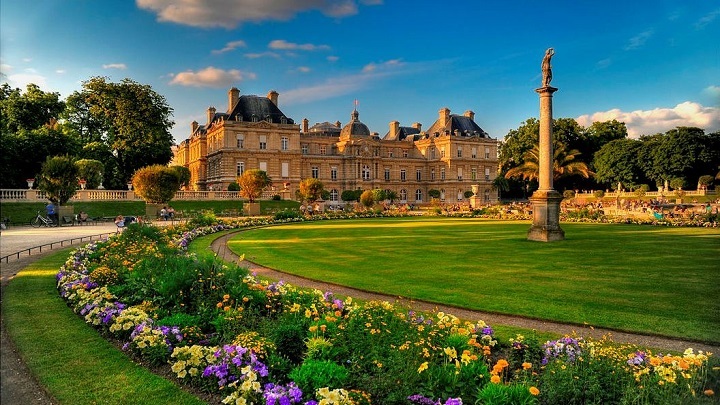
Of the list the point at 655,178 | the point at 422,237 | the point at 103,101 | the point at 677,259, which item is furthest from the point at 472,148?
the point at 677,259

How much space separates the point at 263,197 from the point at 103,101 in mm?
18318

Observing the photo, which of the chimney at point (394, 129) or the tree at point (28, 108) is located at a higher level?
the chimney at point (394, 129)

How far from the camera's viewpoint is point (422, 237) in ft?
64.6

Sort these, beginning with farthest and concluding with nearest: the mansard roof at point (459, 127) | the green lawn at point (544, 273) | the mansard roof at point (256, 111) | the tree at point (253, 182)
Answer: the mansard roof at point (459, 127)
the mansard roof at point (256, 111)
the tree at point (253, 182)
the green lawn at point (544, 273)

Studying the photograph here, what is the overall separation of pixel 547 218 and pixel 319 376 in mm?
16272

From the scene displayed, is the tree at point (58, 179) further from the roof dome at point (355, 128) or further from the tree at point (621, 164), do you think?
the tree at point (621, 164)

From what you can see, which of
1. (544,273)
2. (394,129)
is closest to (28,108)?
(544,273)

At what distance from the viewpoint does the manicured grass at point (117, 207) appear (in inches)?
1147

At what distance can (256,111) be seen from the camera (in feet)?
191

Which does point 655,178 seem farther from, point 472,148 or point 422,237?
point 422,237

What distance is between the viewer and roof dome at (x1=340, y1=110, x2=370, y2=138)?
231 feet

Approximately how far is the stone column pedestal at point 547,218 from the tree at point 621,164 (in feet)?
167

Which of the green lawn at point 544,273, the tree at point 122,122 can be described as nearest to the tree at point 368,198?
the tree at point 122,122

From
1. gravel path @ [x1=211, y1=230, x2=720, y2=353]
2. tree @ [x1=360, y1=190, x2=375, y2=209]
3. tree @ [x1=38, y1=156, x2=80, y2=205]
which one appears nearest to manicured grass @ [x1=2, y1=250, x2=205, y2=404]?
gravel path @ [x1=211, y1=230, x2=720, y2=353]
